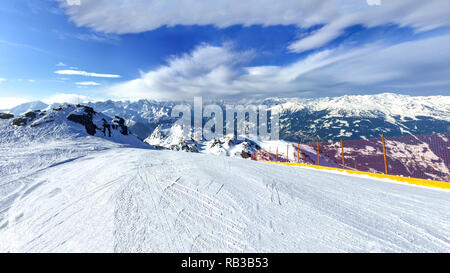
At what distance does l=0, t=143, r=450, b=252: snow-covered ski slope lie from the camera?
10.5 ft

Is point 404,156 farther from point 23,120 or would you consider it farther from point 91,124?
point 23,120

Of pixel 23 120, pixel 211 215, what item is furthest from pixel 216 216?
pixel 23 120

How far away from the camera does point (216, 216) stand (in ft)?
13.4

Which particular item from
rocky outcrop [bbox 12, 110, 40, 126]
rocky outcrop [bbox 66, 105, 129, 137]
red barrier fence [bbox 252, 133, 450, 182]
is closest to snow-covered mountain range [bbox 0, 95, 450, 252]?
red barrier fence [bbox 252, 133, 450, 182]

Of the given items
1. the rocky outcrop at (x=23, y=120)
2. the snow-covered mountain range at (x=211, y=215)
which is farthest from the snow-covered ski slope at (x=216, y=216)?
the rocky outcrop at (x=23, y=120)

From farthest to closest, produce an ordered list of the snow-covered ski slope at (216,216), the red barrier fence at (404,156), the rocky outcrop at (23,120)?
1. the rocky outcrop at (23,120)
2. the red barrier fence at (404,156)
3. the snow-covered ski slope at (216,216)

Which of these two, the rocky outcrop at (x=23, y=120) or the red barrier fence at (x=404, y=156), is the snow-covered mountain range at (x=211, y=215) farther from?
the rocky outcrop at (x=23, y=120)

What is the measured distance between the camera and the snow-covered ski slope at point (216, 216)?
127 inches

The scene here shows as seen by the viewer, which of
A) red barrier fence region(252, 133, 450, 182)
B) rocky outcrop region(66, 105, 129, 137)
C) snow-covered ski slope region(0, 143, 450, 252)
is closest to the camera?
snow-covered ski slope region(0, 143, 450, 252)

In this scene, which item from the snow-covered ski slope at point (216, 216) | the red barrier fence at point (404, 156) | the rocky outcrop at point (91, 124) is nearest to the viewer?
the snow-covered ski slope at point (216, 216)

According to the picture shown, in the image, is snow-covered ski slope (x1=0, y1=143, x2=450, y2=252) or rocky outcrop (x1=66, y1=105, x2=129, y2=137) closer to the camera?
snow-covered ski slope (x1=0, y1=143, x2=450, y2=252)

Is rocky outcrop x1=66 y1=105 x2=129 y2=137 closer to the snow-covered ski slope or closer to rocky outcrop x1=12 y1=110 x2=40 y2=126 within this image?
rocky outcrop x1=12 y1=110 x2=40 y2=126

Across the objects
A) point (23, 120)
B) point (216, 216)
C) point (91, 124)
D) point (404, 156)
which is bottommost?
point (216, 216)
